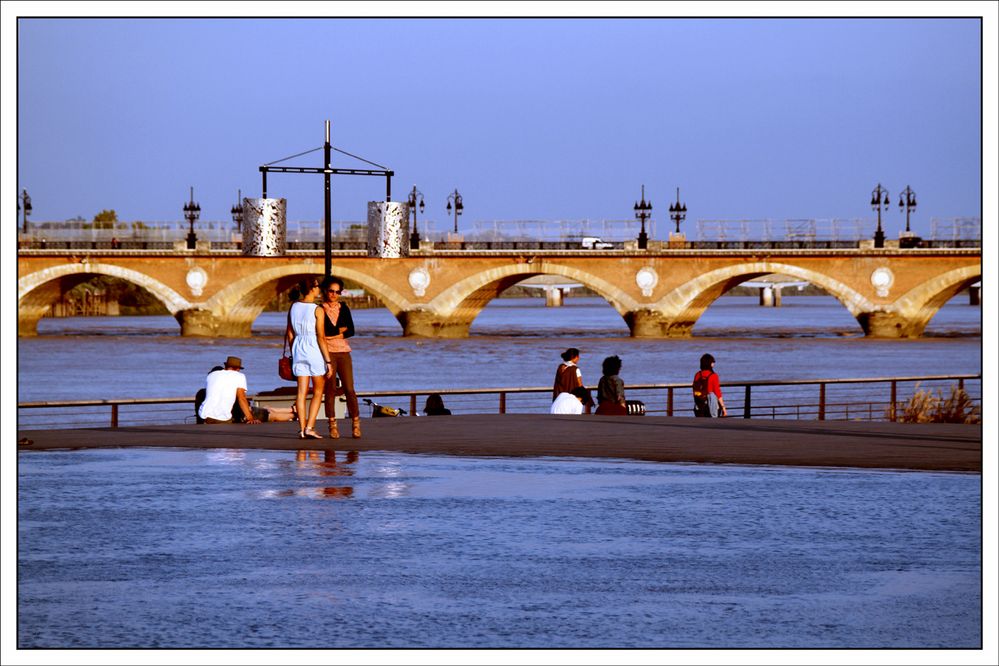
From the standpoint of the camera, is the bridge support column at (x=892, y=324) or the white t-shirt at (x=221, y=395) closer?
the white t-shirt at (x=221, y=395)

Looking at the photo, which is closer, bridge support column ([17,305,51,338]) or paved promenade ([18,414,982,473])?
paved promenade ([18,414,982,473])

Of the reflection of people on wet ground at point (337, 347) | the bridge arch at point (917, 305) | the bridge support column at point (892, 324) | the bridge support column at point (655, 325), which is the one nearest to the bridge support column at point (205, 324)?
the bridge support column at point (655, 325)

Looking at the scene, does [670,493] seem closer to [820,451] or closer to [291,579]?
[820,451]

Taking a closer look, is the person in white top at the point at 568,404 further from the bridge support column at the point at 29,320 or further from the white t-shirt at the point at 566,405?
the bridge support column at the point at 29,320

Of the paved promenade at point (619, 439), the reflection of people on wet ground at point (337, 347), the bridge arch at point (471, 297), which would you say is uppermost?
the bridge arch at point (471, 297)

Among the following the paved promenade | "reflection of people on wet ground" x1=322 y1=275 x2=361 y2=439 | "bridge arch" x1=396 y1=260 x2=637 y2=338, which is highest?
"bridge arch" x1=396 y1=260 x2=637 y2=338

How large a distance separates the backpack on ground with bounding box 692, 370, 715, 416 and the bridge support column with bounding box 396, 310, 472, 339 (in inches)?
2107

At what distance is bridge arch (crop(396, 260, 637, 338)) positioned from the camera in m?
71.9

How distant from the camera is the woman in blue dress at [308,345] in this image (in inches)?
579

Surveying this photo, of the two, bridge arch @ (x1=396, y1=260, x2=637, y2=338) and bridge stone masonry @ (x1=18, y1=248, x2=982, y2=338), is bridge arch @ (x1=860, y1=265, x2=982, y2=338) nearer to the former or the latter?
bridge stone masonry @ (x1=18, y1=248, x2=982, y2=338)

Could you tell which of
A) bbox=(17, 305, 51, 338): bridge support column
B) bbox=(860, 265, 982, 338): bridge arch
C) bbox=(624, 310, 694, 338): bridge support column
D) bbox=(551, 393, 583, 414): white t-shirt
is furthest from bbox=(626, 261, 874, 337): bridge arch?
bbox=(551, 393, 583, 414): white t-shirt

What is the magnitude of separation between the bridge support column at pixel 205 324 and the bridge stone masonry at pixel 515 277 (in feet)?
0.14

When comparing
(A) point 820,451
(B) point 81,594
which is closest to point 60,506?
(B) point 81,594

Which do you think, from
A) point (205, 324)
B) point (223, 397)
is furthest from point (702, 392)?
point (205, 324)
